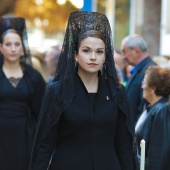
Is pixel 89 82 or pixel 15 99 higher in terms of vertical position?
pixel 89 82

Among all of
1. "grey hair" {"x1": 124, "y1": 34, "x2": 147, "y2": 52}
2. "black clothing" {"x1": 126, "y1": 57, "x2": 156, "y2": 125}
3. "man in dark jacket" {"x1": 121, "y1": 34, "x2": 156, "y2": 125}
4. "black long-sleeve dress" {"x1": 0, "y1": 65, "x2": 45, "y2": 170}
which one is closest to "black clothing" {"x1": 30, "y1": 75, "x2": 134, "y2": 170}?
"black long-sleeve dress" {"x1": 0, "y1": 65, "x2": 45, "y2": 170}

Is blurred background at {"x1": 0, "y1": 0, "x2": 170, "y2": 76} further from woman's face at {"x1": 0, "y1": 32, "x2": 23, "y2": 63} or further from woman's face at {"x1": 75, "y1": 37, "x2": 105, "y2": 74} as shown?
woman's face at {"x1": 75, "y1": 37, "x2": 105, "y2": 74}

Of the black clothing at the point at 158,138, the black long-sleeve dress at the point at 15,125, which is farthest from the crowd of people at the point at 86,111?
the black long-sleeve dress at the point at 15,125

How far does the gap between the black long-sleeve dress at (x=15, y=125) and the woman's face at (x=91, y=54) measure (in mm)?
2511

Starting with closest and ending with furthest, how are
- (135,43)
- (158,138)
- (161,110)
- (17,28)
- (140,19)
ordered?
1. (158,138)
2. (161,110)
3. (17,28)
4. (135,43)
5. (140,19)

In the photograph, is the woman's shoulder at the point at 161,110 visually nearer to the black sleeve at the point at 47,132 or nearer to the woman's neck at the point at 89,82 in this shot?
the woman's neck at the point at 89,82

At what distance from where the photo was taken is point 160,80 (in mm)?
6266

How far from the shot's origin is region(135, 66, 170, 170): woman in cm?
572

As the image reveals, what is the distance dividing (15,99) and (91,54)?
2599mm

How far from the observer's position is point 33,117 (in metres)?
7.07

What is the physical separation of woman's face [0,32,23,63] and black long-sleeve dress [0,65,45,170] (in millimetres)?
199

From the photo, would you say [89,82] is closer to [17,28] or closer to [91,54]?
[91,54]

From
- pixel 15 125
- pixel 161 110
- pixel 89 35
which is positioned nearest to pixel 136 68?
pixel 15 125

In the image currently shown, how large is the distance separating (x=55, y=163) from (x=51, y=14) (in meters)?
29.5
